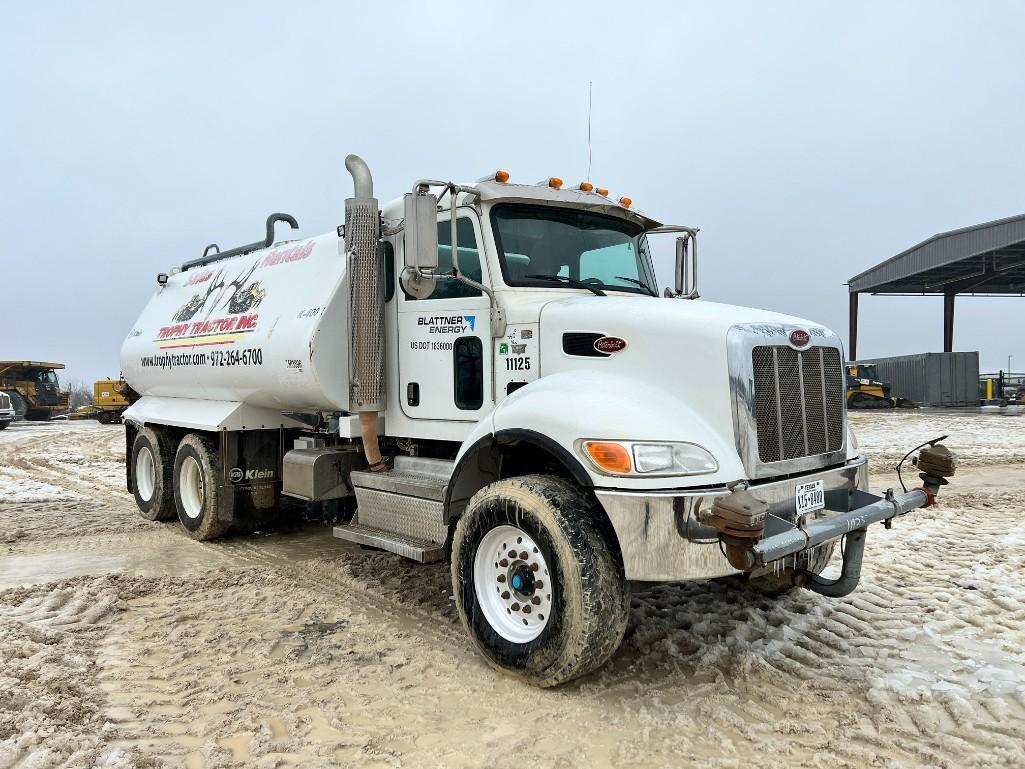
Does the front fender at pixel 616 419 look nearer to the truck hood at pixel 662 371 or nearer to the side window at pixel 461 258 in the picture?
the truck hood at pixel 662 371

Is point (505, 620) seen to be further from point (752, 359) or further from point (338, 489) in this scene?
point (338, 489)

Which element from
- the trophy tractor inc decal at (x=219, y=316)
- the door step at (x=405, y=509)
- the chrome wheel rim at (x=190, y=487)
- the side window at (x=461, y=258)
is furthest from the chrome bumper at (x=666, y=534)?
the chrome wheel rim at (x=190, y=487)

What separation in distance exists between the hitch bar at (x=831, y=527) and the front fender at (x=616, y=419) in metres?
0.38

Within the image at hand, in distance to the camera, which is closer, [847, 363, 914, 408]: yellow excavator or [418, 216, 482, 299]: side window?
[418, 216, 482, 299]: side window

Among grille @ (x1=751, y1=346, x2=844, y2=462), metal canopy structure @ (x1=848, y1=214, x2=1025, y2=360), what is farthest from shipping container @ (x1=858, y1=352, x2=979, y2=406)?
grille @ (x1=751, y1=346, x2=844, y2=462)

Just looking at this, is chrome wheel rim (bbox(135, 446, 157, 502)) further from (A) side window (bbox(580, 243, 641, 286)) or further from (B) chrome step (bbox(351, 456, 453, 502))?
(A) side window (bbox(580, 243, 641, 286))

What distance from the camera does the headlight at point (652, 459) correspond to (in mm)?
3549

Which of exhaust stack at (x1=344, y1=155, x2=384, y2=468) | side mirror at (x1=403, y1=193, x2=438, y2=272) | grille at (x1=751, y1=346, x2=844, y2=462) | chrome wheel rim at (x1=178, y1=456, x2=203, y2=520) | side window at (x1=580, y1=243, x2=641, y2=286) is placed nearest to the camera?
grille at (x1=751, y1=346, x2=844, y2=462)

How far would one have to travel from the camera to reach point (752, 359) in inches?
151

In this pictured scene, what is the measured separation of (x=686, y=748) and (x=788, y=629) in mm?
1658

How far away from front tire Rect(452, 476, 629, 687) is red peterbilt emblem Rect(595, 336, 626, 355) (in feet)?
2.56

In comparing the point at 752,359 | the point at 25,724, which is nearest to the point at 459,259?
the point at 752,359

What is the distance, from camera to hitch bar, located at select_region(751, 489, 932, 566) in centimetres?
335

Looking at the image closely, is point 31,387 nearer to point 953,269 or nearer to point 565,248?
point 565,248
